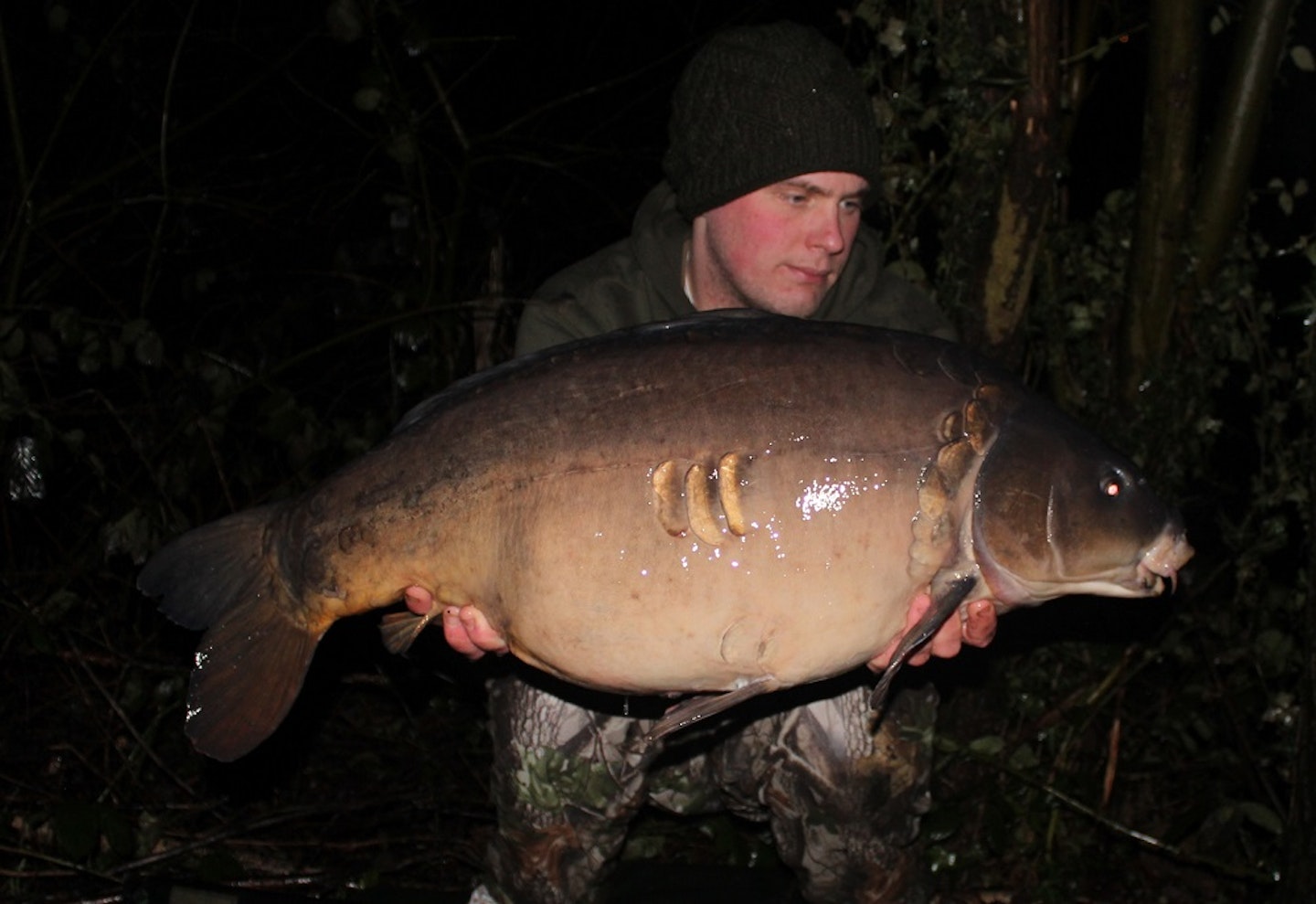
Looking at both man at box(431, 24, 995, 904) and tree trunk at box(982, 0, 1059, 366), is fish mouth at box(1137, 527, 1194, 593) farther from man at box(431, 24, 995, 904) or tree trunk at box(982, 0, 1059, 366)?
tree trunk at box(982, 0, 1059, 366)

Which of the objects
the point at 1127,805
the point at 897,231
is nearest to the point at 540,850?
the point at 1127,805

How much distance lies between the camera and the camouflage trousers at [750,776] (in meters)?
2.39

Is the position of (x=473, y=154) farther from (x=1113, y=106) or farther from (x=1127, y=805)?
(x=1113, y=106)

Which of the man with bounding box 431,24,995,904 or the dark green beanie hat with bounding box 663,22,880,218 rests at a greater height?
the dark green beanie hat with bounding box 663,22,880,218

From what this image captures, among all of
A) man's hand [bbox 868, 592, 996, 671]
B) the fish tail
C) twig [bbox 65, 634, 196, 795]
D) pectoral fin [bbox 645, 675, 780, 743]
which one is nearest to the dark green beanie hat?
man's hand [bbox 868, 592, 996, 671]

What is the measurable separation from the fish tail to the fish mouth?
4.19ft

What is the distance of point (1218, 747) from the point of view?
3.01m

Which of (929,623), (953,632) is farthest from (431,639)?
(929,623)

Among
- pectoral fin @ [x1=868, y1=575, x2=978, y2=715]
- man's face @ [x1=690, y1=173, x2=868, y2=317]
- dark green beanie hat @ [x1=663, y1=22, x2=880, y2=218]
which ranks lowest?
pectoral fin @ [x1=868, y1=575, x2=978, y2=715]

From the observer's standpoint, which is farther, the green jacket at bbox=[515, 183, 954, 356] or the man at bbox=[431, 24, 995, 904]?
the green jacket at bbox=[515, 183, 954, 356]

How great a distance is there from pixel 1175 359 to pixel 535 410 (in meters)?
1.71

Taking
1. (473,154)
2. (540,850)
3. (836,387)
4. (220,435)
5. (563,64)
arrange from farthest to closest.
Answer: (563,64) → (473,154) → (220,435) → (540,850) → (836,387)

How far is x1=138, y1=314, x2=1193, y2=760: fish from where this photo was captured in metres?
1.79

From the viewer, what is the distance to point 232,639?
78.9 inches
